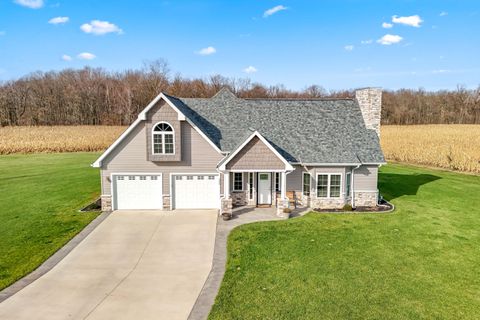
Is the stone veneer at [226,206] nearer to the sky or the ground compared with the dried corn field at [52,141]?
nearer to the ground

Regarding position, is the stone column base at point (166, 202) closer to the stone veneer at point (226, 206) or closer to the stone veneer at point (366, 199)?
the stone veneer at point (226, 206)

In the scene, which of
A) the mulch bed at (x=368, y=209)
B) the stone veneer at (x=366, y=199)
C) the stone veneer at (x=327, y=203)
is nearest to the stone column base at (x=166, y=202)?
the stone veneer at (x=327, y=203)

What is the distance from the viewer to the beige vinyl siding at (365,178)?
762 inches

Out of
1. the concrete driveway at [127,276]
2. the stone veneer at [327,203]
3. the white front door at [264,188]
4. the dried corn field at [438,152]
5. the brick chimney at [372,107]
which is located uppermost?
the brick chimney at [372,107]

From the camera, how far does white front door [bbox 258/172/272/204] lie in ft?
63.9

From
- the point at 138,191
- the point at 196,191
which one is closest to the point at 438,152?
the point at 196,191

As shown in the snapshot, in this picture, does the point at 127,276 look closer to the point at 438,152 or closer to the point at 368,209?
the point at 368,209

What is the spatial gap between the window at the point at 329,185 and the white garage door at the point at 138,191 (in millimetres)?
9662

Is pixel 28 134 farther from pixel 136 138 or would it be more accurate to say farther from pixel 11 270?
pixel 11 270

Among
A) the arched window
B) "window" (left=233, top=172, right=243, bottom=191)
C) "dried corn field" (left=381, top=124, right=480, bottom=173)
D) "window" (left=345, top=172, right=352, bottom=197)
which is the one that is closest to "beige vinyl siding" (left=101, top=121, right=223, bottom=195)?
the arched window

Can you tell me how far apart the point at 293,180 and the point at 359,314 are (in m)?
11.0

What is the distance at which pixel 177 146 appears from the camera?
18.2m

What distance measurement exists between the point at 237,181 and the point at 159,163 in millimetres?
4834

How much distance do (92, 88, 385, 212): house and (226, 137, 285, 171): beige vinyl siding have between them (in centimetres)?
6
